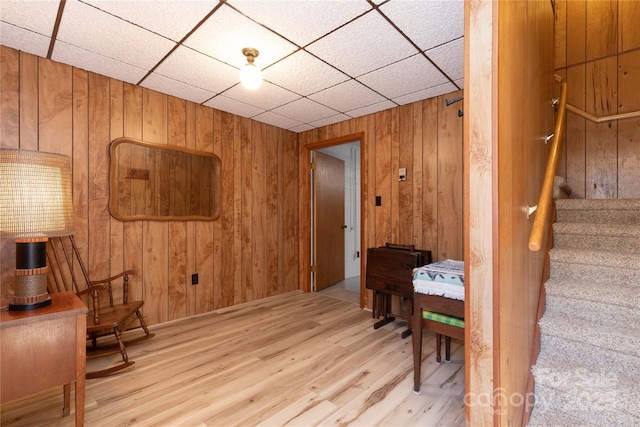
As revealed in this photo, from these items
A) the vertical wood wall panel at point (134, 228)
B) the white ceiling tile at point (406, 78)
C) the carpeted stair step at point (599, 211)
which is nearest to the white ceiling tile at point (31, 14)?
the vertical wood wall panel at point (134, 228)

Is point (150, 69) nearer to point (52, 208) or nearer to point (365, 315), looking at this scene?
point (52, 208)

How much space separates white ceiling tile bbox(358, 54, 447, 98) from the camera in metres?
2.28

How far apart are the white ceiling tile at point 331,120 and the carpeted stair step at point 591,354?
284 cm

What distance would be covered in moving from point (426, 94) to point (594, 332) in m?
2.29

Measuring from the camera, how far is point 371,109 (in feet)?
10.7

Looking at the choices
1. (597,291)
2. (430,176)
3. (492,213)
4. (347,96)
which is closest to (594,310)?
(597,291)

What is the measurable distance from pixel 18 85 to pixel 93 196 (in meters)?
0.91

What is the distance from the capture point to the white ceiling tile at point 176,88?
102 inches

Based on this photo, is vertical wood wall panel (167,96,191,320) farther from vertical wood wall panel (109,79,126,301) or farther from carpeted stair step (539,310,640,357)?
carpeted stair step (539,310,640,357)

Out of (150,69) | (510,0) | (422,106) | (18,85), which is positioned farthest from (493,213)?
(18,85)

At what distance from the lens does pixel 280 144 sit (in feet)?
13.0

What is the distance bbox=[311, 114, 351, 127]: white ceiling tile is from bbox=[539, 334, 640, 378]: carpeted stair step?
2.84m

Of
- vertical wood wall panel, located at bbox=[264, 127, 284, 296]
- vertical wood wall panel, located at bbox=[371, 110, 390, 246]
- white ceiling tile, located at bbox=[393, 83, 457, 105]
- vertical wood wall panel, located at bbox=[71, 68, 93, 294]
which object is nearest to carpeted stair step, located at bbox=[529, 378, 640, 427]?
vertical wood wall panel, located at bbox=[371, 110, 390, 246]

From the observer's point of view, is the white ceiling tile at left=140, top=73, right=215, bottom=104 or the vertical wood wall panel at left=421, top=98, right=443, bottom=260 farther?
the vertical wood wall panel at left=421, top=98, right=443, bottom=260
